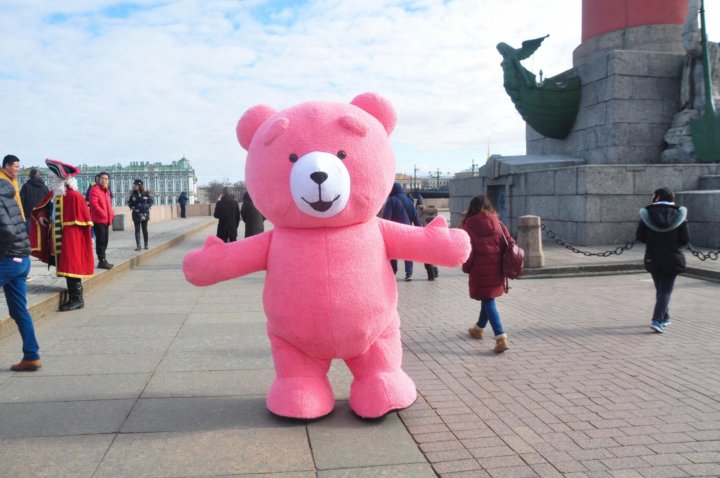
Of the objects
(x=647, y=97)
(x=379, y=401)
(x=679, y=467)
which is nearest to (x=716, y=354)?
(x=679, y=467)

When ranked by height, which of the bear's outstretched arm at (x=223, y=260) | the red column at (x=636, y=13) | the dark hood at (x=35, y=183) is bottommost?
the bear's outstretched arm at (x=223, y=260)

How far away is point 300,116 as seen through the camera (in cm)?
343

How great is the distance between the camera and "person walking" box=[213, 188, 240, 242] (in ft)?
37.9

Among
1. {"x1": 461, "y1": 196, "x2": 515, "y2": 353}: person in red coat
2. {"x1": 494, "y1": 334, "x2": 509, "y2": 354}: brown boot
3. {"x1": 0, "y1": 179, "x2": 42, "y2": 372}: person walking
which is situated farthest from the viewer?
{"x1": 461, "y1": 196, "x2": 515, "y2": 353}: person in red coat

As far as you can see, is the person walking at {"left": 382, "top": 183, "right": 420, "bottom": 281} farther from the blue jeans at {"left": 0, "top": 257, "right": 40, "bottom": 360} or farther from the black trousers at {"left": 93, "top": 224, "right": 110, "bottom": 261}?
the blue jeans at {"left": 0, "top": 257, "right": 40, "bottom": 360}

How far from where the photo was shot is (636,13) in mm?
13352

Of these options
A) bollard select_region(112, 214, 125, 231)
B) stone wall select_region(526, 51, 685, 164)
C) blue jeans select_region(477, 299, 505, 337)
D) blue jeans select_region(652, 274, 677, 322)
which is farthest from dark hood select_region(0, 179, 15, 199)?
bollard select_region(112, 214, 125, 231)

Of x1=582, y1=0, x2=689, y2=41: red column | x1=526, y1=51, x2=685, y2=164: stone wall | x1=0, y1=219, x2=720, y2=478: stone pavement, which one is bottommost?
x1=0, y1=219, x2=720, y2=478: stone pavement

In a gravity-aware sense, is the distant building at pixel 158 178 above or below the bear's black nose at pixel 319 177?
above

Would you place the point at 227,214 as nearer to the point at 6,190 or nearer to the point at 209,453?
the point at 6,190

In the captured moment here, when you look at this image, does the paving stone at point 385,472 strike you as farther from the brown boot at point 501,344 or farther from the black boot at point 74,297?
the black boot at point 74,297

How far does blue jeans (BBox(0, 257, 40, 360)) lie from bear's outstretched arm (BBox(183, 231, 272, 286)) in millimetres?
1851

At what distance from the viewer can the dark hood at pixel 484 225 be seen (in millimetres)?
5320

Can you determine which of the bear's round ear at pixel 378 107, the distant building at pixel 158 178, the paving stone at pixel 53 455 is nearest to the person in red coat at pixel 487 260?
the bear's round ear at pixel 378 107
